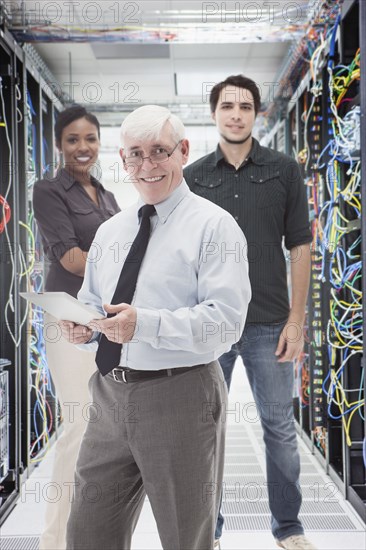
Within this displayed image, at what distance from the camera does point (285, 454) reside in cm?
218

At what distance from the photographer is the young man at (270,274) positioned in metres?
2.13

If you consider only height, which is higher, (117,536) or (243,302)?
(243,302)

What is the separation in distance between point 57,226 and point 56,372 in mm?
525

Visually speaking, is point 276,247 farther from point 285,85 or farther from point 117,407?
point 285,85

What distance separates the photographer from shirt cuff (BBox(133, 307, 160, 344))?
124 cm

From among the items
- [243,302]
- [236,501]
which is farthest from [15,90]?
[236,501]

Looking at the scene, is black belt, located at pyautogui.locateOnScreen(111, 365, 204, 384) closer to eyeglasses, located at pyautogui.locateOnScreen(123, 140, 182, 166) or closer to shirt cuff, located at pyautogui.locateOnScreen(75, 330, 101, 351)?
shirt cuff, located at pyautogui.locateOnScreen(75, 330, 101, 351)

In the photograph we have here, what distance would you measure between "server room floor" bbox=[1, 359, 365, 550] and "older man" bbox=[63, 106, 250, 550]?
123cm

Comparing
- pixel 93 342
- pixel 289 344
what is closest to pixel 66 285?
pixel 93 342

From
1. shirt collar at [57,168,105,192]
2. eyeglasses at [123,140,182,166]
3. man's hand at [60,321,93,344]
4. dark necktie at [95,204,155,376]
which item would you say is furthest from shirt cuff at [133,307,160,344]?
shirt collar at [57,168,105,192]

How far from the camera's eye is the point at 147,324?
1240mm

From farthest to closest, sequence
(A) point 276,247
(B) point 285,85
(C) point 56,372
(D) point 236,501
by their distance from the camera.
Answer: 1. (B) point 285,85
2. (D) point 236,501
3. (A) point 276,247
4. (C) point 56,372

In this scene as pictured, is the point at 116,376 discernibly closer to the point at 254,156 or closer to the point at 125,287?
the point at 125,287

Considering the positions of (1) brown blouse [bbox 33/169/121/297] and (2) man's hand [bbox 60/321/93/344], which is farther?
(1) brown blouse [bbox 33/169/121/297]
